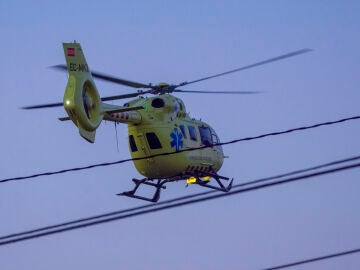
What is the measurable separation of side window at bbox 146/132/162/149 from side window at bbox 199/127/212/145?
9.76 feet

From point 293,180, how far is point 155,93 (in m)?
22.8

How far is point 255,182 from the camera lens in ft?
44.7

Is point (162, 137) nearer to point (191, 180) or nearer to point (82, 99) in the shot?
point (191, 180)

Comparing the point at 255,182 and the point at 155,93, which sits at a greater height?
the point at 155,93

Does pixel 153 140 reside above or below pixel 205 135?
above

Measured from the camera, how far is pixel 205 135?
36719 mm

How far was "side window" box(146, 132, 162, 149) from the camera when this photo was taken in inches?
1325

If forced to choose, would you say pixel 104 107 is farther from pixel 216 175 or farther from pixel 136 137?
pixel 216 175

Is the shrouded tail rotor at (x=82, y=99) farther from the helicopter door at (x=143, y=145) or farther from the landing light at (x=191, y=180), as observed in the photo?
the landing light at (x=191, y=180)

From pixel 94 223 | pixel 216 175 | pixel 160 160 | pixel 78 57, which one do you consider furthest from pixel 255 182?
pixel 216 175

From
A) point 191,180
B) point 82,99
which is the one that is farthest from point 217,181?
point 82,99

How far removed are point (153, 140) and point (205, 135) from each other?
3595mm

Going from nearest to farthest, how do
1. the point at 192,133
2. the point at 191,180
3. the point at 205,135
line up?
the point at 191,180 → the point at 192,133 → the point at 205,135

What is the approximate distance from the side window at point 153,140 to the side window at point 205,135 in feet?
9.76
